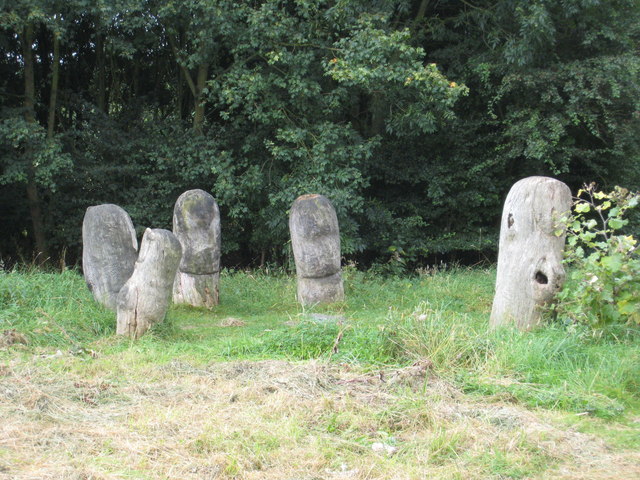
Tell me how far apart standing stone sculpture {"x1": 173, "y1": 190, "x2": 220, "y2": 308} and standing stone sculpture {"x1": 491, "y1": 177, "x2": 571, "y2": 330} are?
436cm

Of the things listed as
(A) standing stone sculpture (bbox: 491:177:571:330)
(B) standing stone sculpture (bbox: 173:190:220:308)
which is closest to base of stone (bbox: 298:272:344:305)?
(B) standing stone sculpture (bbox: 173:190:220:308)

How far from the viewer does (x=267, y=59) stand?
13914 mm

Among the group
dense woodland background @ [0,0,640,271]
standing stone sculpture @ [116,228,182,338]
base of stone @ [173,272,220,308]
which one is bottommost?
base of stone @ [173,272,220,308]

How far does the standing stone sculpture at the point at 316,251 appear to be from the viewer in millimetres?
9930

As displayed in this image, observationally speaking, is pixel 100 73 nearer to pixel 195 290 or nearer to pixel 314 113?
pixel 314 113

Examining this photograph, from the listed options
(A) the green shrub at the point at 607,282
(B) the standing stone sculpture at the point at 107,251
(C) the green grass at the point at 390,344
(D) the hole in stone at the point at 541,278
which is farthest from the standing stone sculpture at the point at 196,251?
(A) the green shrub at the point at 607,282

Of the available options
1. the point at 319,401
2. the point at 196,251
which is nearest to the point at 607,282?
the point at 319,401

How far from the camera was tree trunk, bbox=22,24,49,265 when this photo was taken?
1412 centimetres

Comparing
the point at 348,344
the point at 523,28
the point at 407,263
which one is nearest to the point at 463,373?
the point at 348,344

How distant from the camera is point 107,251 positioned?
8703 mm

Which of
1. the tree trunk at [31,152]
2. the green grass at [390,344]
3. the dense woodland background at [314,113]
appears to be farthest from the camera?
the tree trunk at [31,152]

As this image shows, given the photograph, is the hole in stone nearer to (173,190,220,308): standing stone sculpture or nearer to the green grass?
the green grass

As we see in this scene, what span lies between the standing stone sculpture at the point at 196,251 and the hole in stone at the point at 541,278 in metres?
4.71

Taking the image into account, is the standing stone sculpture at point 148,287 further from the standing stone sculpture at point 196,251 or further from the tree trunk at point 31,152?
the tree trunk at point 31,152
